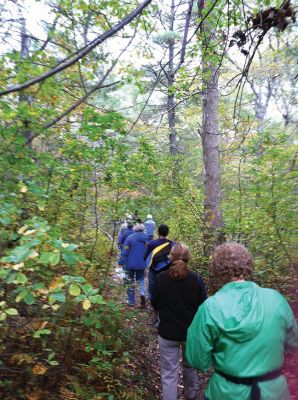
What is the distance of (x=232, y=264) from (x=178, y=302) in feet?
→ 4.69

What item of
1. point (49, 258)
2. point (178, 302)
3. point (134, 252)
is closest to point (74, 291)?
point (49, 258)

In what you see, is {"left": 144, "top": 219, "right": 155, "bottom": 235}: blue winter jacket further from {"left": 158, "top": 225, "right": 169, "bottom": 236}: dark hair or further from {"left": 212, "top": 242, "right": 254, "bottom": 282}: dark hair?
{"left": 212, "top": 242, "right": 254, "bottom": 282}: dark hair

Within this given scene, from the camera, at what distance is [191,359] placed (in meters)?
2.29

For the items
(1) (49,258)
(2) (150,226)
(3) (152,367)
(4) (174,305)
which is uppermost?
(2) (150,226)

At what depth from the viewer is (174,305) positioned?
3.65 m

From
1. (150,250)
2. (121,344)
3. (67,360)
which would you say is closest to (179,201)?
(150,250)

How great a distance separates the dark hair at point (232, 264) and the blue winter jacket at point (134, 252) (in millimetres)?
5014

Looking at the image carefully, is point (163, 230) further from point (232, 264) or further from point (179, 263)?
point (232, 264)

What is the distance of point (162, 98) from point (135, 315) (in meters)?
15.0

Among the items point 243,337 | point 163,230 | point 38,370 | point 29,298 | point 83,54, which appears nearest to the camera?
point 29,298

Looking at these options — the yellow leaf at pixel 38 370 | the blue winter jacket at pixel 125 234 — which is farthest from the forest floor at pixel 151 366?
the blue winter jacket at pixel 125 234

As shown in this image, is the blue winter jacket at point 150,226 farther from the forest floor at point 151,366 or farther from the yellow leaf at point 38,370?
the yellow leaf at point 38,370

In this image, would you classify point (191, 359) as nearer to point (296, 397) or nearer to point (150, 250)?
point (296, 397)

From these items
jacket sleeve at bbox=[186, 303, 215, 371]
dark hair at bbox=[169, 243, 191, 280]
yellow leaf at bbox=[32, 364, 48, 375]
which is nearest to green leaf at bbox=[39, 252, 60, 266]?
jacket sleeve at bbox=[186, 303, 215, 371]
